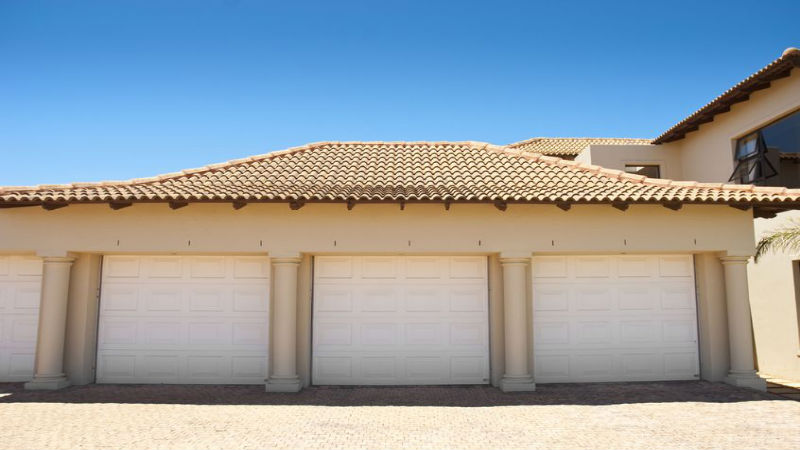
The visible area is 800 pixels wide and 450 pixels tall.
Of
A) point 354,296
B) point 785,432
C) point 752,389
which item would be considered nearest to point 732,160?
point 752,389

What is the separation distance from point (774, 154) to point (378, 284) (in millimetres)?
10734

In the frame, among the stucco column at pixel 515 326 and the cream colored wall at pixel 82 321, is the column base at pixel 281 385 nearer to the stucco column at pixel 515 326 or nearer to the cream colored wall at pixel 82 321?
the cream colored wall at pixel 82 321

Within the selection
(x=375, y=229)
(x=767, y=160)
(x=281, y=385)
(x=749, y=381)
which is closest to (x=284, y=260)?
(x=375, y=229)

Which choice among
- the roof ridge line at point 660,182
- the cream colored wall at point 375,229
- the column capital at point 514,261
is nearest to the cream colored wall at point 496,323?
the column capital at point 514,261

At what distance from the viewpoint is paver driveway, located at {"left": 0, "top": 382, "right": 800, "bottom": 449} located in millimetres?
6273

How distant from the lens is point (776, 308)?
11508 millimetres

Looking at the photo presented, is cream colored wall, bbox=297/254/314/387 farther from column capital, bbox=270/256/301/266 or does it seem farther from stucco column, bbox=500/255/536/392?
stucco column, bbox=500/255/536/392

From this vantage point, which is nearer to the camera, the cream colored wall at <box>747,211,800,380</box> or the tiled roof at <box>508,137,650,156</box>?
the cream colored wall at <box>747,211,800,380</box>

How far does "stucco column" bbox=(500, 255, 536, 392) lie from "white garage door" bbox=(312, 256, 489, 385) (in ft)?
2.10

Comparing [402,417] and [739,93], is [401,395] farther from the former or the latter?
[739,93]

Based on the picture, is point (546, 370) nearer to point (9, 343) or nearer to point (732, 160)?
point (732, 160)

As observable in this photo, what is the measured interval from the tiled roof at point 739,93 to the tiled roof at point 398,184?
Result: 3965mm

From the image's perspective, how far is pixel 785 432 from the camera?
21.7ft

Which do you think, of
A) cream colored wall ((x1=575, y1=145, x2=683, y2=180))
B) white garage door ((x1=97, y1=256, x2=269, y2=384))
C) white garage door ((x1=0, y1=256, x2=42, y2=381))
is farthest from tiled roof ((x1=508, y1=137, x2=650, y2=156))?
white garage door ((x1=0, y1=256, x2=42, y2=381))
